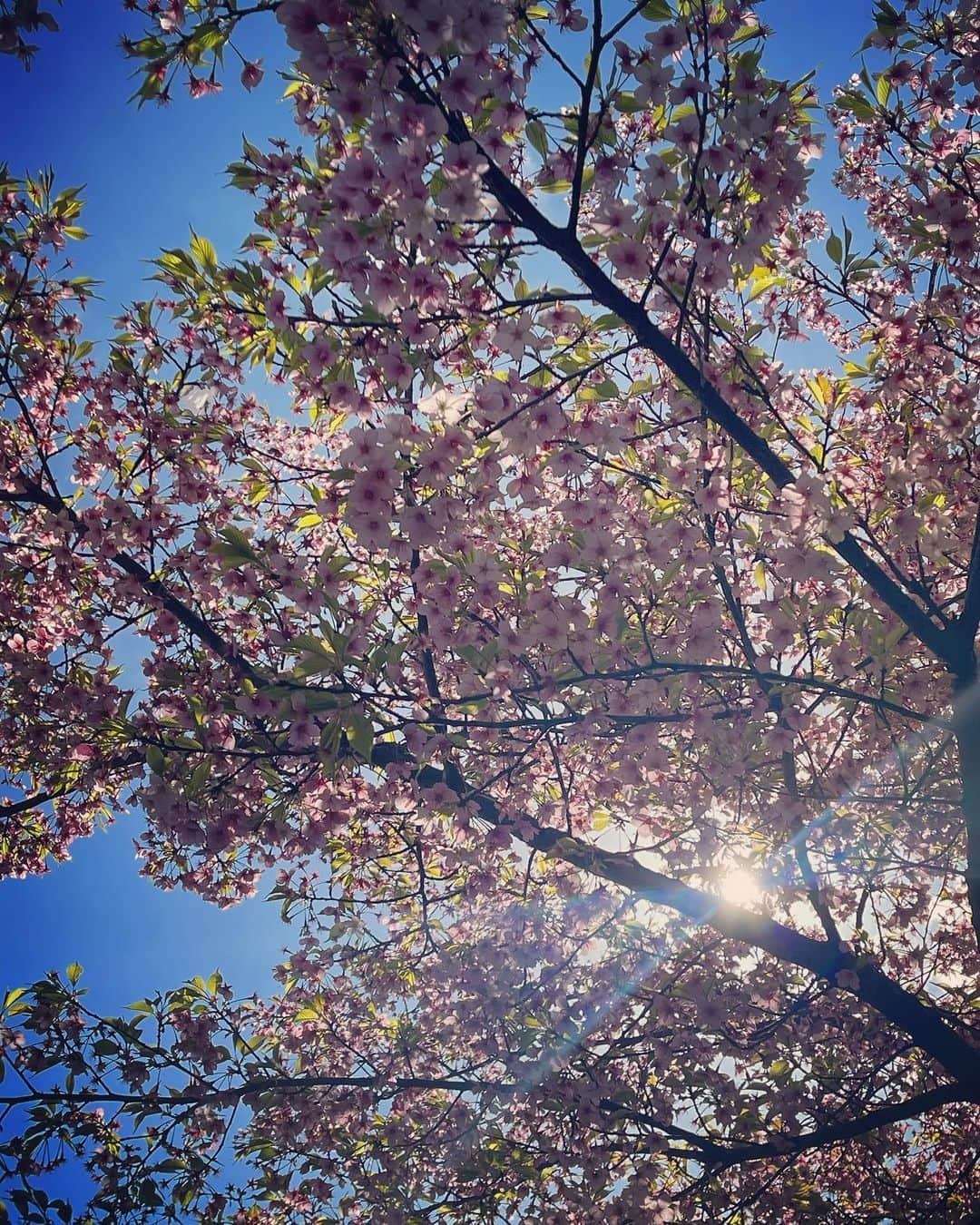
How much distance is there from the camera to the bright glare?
5480 millimetres

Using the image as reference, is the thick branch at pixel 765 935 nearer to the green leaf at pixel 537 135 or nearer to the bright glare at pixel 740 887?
the bright glare at pixel 740 887

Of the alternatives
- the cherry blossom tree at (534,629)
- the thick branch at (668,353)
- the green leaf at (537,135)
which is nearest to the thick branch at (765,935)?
the cherry blossom tree at (534,629)

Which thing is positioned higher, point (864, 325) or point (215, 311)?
point (215, 311)

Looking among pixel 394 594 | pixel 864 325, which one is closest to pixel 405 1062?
pixel 394 594

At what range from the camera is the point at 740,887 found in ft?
18.7

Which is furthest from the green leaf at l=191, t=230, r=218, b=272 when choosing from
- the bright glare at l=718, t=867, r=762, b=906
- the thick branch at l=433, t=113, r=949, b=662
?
the bright glare at l=718, t=867, r=762, b=906

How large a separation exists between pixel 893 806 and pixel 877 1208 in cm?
318

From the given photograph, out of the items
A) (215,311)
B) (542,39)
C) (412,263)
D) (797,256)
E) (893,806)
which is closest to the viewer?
(542,39)

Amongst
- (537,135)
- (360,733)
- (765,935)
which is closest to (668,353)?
(537,135)

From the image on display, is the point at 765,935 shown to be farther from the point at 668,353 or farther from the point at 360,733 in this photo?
the point at 668,353

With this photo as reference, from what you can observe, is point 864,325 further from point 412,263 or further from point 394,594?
point 394,594

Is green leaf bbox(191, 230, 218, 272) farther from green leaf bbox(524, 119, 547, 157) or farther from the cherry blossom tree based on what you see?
green leaf bbox(524, 119, 547, 157)

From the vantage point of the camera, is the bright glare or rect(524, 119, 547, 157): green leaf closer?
rect(524, 119, 547, 157): green leaf

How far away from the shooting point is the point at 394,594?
4348 millimetres
